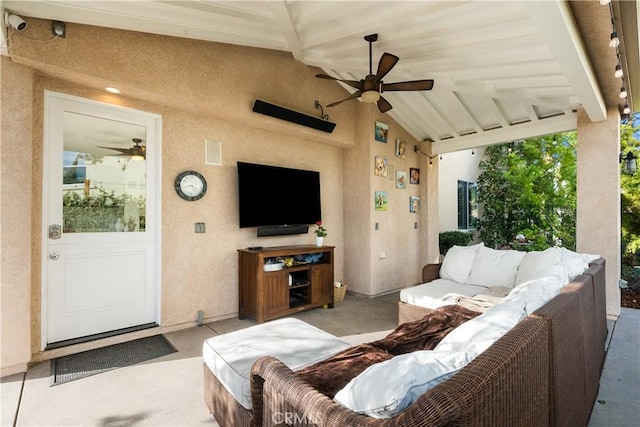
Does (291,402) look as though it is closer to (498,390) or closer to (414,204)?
(498,390)

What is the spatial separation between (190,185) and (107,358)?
6.27 feet

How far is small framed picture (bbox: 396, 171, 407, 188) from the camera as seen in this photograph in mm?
5758

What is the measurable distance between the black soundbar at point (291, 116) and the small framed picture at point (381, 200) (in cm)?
137

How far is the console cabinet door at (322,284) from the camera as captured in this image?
4301mm

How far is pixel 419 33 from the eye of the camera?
120 inches

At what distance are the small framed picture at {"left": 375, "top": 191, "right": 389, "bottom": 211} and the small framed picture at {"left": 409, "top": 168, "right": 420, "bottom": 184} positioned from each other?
1.00 metres

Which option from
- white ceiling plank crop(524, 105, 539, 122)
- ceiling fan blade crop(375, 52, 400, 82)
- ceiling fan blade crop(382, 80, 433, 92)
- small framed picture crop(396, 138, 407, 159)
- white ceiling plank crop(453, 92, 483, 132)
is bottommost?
small framed picture crop(396, 138, 407, 159)

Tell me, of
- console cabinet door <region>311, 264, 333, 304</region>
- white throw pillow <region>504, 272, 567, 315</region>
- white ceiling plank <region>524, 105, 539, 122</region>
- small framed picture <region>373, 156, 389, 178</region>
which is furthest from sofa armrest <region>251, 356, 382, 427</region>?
white ceiling plank <region>524, 105, 539, 122</region>

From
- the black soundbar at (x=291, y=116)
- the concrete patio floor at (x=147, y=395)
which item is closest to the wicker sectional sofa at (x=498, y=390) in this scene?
the concrete patio floor at (x=147, y=395)

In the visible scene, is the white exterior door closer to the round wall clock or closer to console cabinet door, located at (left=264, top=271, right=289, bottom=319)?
the round wall clock

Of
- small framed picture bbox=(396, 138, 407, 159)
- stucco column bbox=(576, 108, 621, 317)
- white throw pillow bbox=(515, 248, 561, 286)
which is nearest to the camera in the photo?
white throw pillow bbox=(515, 248, 561, 286)

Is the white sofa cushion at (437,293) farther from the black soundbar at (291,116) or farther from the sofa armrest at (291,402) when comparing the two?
the black soundbar at (291,116)

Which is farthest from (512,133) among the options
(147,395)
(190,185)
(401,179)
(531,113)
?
(147,395)

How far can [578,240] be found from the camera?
4.31 meters
